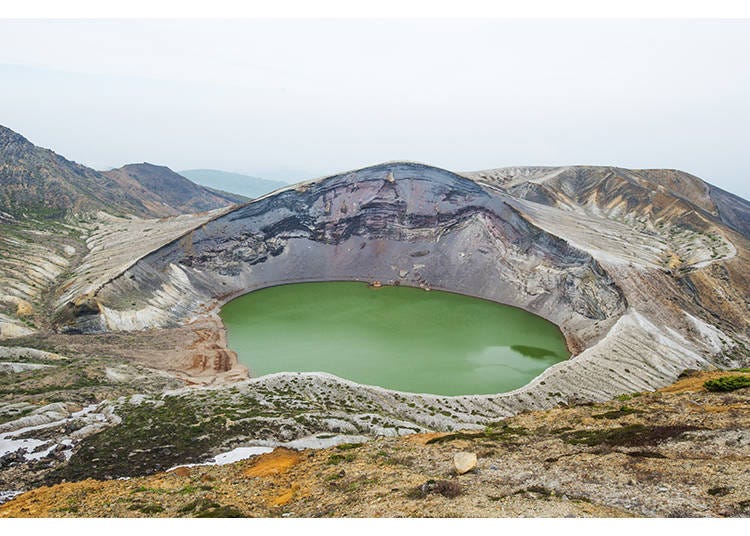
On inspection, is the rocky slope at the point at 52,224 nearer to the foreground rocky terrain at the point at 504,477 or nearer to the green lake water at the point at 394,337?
the green lake water at the point at 394,337

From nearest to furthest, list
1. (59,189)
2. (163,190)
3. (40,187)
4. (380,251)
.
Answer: (380,251) < (40,187) < (59,189) < (163,190)

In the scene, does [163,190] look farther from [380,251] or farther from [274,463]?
[274,463]

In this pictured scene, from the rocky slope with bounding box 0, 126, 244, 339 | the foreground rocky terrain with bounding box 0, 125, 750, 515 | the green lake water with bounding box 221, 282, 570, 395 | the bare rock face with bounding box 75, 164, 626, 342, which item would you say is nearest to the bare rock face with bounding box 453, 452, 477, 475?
the foreground rocky terrain with bounding box 0, 125, 750, 515

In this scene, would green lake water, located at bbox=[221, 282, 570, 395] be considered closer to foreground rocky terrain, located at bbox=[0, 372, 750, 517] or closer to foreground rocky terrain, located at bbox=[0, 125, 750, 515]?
foreground rocky terrain, located at bbox=[0, 125, 750, 515]

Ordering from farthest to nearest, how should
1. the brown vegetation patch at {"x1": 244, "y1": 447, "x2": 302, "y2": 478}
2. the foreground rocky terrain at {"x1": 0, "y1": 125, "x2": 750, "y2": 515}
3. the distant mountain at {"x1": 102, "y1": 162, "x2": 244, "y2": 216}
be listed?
the distant mountain at {"x1": 102, "y1": 162, "x2": 244, "y2": 216}
the foreground rocky terrain at {"x1": 0, "y1": 125, "x2": 750, "y2": 515}
the brown vegetation patch at {"x1": 244, "y1": 447, "x2": 302, "y2": 478}

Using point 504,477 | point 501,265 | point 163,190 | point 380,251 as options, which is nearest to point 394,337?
point 501,265

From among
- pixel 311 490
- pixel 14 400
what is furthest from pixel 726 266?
pixel 14 400
